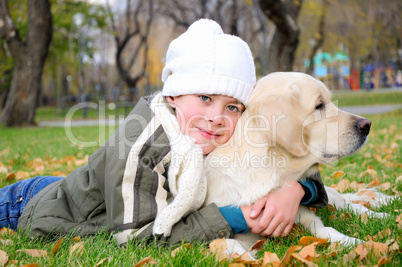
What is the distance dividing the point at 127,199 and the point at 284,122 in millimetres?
1127

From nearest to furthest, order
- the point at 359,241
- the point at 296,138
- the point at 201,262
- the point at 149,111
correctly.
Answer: the point at 201,262 → the point at 359,241 → the point at 296,138 → the point at 149,111

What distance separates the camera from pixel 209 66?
268 centimetres

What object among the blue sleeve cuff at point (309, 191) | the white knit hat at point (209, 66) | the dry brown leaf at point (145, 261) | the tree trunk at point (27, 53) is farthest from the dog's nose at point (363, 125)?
the tree trunk at point (27, 53)

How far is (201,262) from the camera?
2.07 metres

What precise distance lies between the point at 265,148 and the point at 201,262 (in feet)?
2.83

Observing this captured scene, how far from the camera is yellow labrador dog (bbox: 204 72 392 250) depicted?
96.6 inches

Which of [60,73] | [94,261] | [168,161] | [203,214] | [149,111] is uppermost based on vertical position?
[60,73]

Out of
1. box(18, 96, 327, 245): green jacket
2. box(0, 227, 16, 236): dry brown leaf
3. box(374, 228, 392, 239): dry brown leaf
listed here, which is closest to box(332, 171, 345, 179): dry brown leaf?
box(18, 96, 327, 245): green jacket

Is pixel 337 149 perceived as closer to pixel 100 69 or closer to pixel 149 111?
pixel 149 111

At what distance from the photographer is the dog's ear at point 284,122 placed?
7.97 ft

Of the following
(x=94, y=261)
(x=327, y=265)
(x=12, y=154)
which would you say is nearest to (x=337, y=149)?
(x=327, y=265)

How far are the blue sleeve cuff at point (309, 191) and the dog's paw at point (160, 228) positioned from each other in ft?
3.41

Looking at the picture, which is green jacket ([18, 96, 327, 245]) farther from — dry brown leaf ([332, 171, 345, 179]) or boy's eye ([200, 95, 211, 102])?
dry brown leaf ([332, 171, 345, 179])

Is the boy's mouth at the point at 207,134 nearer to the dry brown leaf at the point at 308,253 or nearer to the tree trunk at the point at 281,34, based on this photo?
the dry brown leaf at the point at 308,253
